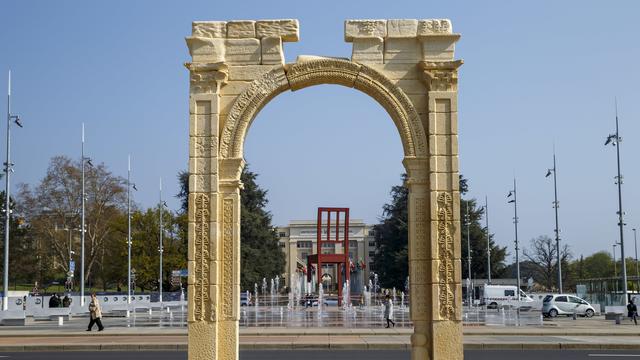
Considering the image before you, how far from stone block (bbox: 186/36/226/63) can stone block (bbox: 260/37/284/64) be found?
74 centimetres

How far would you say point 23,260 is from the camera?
68.7 m

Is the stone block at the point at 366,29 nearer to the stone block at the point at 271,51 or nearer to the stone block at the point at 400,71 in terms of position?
the stone block at the point at 400,71

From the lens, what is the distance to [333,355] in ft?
62.8

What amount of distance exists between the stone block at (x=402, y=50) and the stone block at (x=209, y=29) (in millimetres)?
3008

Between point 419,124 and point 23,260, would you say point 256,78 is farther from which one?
point 23,260

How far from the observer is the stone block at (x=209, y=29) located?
13055 millimetres

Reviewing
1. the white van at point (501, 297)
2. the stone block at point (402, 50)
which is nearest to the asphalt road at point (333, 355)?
the stone block at point (402, 50)

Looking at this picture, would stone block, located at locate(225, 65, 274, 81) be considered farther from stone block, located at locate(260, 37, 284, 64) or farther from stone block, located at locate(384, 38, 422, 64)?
stone block, located at locate(384, 38, 422, 64)

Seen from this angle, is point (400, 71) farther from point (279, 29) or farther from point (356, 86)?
point (279, 29)

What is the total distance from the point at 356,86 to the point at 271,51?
169cm

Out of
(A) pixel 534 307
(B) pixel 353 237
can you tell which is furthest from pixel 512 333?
(B) pixel 353 237

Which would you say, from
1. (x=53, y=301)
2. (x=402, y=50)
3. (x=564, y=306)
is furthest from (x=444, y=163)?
(x=53, y=301)

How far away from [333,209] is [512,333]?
2465cm

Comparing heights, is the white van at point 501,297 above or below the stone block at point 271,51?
below
